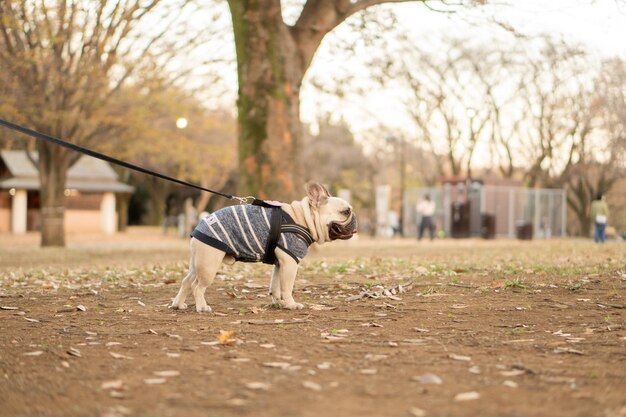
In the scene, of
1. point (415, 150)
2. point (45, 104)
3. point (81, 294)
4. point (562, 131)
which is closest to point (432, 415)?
point (81, 294)

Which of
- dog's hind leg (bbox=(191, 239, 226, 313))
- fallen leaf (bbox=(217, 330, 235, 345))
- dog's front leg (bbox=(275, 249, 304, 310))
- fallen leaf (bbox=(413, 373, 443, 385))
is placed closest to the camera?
fallen leaf (bbox=(413, 373, 443, 385))

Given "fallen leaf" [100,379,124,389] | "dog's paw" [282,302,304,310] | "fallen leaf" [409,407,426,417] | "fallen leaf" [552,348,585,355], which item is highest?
"dog's paw" [282,302,304,310]

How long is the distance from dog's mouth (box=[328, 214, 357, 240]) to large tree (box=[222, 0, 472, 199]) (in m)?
9.02

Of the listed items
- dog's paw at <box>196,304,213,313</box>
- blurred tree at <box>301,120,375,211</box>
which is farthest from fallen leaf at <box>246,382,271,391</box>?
blurred tree at <box>301,120,375,211</box>

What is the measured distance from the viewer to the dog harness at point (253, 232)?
23.4 ft

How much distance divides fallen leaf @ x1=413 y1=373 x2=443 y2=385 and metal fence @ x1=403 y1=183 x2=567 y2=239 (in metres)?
31.5

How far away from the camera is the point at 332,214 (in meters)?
7.51

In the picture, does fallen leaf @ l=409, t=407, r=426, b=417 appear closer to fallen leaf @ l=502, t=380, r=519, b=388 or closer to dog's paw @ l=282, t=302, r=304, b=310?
fallen leaf @ l=502, t=380, r=519, b=388

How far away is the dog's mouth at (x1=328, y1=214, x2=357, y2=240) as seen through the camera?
24.5ft

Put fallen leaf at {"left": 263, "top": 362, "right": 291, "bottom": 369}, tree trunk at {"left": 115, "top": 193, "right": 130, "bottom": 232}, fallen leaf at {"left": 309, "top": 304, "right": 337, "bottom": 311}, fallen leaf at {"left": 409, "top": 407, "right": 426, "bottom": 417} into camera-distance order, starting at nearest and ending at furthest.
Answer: fallen leaf at {"left": 409, "top": 407, "right": 426, "bottom": 417}, fallen leaf at {"left": 263, "top": 362, "right": 291, "bottom": 369}, fallen leaf at {"left": 309, "top": 304, "right": 337, "bottom": 311}, tree trunk at {"left": 115, "top": 193, "right": 130, "bottom": 232}

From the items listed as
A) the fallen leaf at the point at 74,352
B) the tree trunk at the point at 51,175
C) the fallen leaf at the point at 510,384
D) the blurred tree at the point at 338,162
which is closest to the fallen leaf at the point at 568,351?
the fallen leaf at the point at 510,384

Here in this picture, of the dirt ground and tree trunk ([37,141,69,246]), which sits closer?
the dirt ground

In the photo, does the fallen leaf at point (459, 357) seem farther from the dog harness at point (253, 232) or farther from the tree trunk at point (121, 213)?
the tree trunk at point (121, 213)

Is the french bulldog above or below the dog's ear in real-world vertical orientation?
below
